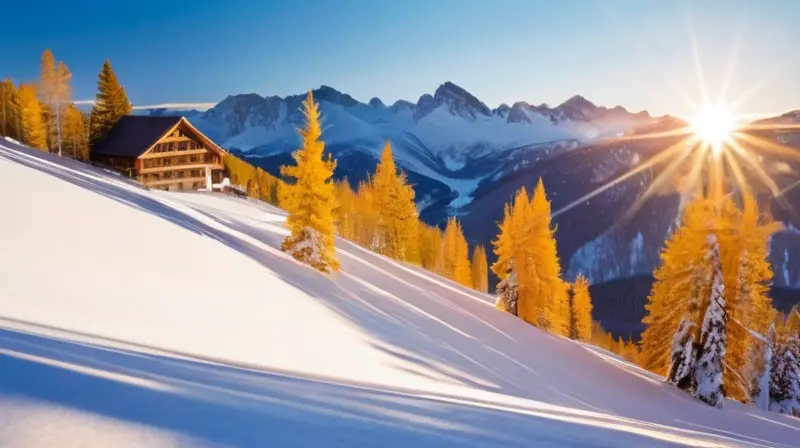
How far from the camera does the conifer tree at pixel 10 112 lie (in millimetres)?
69000

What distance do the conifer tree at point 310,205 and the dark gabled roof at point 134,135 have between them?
1061 inches

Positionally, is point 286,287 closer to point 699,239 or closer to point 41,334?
point 41,334

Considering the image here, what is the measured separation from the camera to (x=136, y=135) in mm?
47562

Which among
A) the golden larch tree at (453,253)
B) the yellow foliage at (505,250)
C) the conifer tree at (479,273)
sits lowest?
the conifer tree at (479,273)

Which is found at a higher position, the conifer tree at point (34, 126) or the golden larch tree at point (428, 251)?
the conifer tree at point (34, 126)

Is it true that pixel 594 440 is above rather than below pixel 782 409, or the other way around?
above

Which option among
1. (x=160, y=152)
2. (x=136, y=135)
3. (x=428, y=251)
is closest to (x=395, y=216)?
(x=160, y=152)

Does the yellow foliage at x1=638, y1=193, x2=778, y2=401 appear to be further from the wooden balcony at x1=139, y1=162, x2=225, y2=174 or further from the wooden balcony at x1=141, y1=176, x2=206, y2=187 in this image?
the wooden balcony at x1=141, y1=176, x2=206, y2=187

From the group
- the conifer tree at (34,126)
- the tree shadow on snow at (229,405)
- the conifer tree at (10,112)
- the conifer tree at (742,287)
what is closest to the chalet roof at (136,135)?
the conifer tree at (34,126)

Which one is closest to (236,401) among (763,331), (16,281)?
(16,281)

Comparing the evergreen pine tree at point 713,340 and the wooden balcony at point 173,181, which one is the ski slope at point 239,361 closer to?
the evergreen pine tree at point 713,340

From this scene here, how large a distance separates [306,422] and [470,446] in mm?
1712

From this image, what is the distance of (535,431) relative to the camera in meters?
6.26

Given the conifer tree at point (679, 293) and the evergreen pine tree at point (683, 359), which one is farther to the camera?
the conifer tree at point (679, 293)
